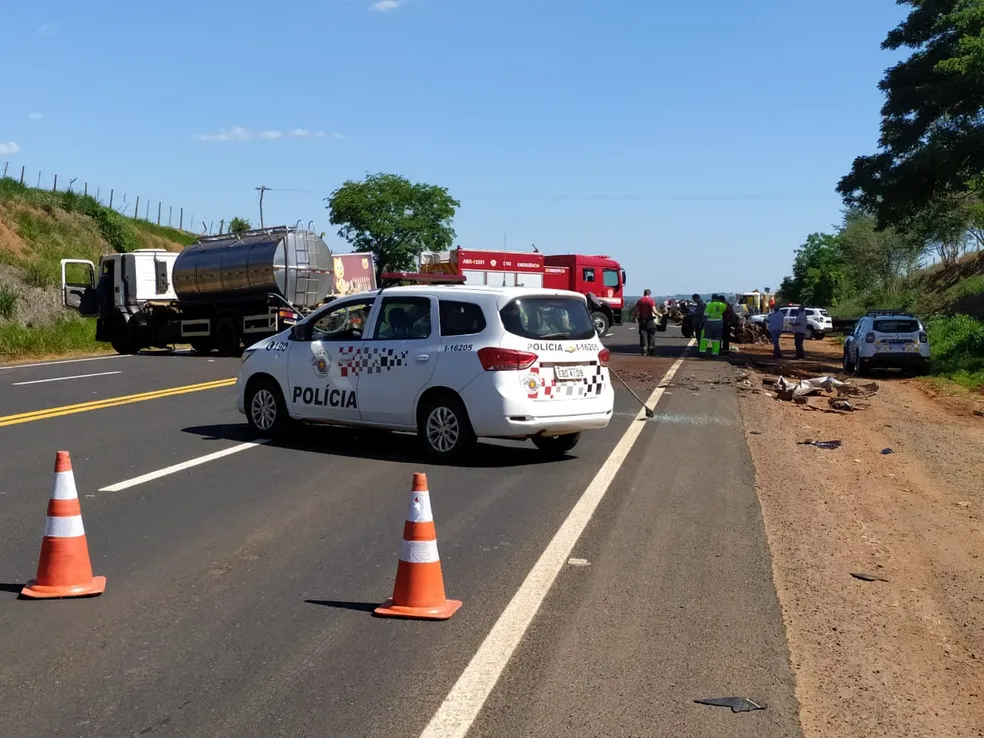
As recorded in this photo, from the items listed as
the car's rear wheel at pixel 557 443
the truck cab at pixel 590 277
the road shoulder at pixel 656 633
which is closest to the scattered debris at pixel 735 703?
the road shoulder at pixel 656 633

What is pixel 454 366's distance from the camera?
11656 mm

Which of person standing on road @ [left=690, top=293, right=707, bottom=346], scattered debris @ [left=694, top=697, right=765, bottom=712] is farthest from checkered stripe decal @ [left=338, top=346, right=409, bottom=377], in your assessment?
person standing on road @ [left=690, top=293, right=707, bottom=346]

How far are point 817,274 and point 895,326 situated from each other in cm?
8995

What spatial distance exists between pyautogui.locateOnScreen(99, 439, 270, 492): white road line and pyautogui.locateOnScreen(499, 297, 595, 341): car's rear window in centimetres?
340

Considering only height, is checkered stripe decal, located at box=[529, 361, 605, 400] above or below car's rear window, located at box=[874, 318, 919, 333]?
below

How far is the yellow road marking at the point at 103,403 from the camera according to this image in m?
15.2

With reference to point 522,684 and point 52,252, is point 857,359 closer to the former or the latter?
point 522,684

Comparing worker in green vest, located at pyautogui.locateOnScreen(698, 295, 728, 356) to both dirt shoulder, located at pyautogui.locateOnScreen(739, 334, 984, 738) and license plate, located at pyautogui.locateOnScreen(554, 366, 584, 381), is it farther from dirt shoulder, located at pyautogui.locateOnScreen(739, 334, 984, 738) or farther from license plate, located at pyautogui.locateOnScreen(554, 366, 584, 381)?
license plate, located at pyautogui.locateOnScreen(554, 366, 584, 381)

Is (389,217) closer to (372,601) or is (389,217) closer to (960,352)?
(960,352)

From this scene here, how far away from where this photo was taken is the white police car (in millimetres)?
11461

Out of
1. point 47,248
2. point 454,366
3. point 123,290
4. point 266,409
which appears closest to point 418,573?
point 454,366

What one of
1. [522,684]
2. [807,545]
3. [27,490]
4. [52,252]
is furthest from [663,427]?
[52,252]

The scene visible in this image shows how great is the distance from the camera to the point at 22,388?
65.1 ft

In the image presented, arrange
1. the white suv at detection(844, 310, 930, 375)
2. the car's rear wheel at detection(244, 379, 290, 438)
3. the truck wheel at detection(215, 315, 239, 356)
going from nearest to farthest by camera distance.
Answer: the car's rear wheel at detection(244, 379, 290, 438)
the white suv at detection(844, 310, 930, 375)
the truck wheel at detection(215, 315, 239, 356)
